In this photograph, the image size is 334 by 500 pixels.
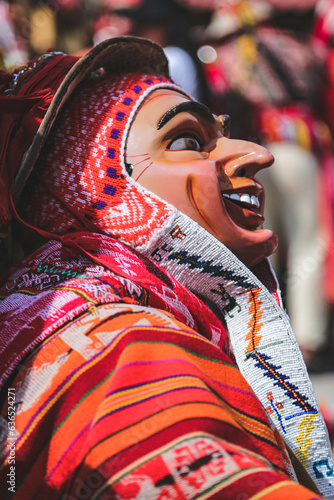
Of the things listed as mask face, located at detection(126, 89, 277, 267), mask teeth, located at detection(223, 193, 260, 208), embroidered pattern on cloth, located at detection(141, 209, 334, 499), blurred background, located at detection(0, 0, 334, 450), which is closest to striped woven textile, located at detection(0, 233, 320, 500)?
embroidered pattern on cloth, located at detection(141, 209, 334, 499)

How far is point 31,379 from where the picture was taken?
0.96 m

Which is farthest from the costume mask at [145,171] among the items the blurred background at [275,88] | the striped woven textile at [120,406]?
the blurred background at [275,88]

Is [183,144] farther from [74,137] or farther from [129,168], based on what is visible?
[74,137]

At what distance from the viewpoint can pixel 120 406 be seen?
33.4 inches

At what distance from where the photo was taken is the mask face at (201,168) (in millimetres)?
1379

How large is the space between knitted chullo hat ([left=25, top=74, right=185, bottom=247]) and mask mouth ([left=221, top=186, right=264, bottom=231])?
0.73ft

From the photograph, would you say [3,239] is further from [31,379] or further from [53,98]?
[31,379]

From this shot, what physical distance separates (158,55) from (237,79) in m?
1.96

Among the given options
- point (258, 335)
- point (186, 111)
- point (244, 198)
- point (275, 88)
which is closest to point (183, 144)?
point (186, 111)

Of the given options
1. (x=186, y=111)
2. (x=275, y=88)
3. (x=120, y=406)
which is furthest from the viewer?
(x=275, y=88)

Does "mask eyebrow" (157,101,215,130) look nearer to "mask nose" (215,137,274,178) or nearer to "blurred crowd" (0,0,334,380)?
"mask nose" (215,137,274,178)

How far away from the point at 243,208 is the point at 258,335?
1.14 ft

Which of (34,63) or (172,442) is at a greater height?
(34,63)

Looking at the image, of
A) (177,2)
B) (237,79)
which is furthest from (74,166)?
(177,2)
